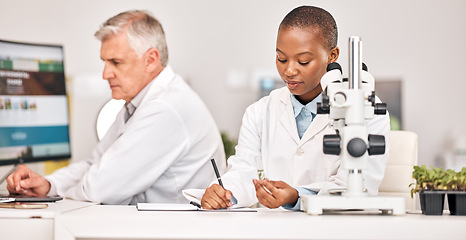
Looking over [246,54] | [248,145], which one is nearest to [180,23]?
[246,54]

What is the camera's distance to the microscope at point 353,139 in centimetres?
133

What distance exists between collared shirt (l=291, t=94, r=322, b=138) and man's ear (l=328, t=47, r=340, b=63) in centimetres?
14

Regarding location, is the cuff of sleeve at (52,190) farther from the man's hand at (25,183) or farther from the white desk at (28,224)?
the white desk at (28,224)

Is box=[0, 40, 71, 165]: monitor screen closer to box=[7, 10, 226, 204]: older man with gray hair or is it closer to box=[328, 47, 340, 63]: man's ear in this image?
→ box=[7, 10, 226, 204]: older man with gray hair

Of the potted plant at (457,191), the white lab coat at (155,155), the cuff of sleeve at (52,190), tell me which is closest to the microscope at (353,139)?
the potted plant at (457,191)

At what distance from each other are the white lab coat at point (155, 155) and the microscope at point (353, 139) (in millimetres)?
769

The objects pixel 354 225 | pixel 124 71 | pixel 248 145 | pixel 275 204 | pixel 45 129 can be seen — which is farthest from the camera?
pixel 45 129

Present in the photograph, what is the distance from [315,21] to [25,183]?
3.73ft

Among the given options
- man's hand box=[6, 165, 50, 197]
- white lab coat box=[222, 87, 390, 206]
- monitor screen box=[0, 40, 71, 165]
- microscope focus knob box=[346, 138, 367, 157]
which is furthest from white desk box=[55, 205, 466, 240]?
monitor screen box=[0, 40, 71, 165]

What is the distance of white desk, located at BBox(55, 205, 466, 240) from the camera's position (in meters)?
1.25

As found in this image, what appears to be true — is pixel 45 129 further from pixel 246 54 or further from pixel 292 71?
pixel 246 54

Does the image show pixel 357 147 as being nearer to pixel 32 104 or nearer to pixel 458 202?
pixel 458 202

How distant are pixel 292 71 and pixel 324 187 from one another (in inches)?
13.3

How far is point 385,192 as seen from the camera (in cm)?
198
